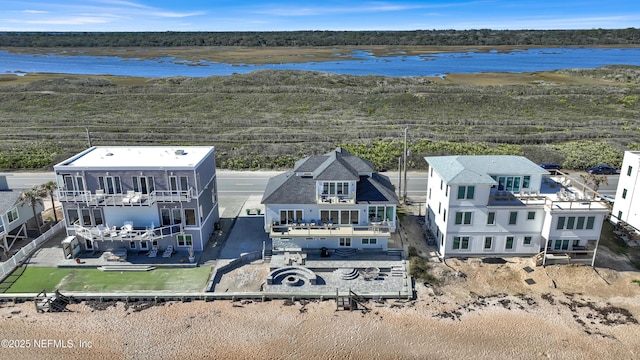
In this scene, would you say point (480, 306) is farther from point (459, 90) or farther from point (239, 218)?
point (459, 90)

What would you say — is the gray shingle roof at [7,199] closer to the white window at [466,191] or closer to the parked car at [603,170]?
the white window at [466,191]

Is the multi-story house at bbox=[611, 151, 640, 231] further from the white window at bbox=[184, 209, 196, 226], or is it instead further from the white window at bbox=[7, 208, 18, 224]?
the white window at bbox=[7, 208, 18, 224]

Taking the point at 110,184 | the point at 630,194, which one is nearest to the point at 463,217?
the point at 630,194

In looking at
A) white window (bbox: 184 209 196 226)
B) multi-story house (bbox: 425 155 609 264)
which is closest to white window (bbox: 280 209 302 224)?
white window (bbox: 184 209 196 226)

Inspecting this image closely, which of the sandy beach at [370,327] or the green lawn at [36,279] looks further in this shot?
the green lawn at [36,279]

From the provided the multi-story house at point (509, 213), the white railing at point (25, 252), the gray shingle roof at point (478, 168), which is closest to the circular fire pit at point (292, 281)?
the multi-story house at point (509, 213)

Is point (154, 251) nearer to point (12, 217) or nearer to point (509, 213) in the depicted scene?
point (12, 217)
